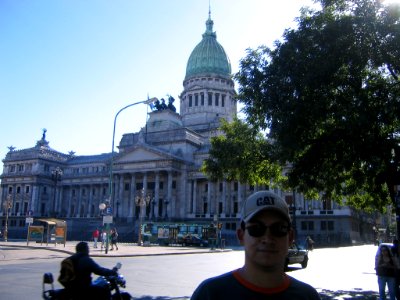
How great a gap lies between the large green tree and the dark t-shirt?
1183cm

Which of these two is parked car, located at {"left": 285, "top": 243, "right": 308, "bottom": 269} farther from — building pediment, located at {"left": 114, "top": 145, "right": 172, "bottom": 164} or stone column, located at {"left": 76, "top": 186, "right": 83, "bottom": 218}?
stone column, located at {"left": 76, "top": 186, "right": 83, "bottom": 218}

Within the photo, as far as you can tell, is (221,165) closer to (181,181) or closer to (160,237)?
(160,237)

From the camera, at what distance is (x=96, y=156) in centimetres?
9706

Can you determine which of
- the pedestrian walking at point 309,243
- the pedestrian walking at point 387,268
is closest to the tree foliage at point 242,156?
the pedestrian walking at point 387,268

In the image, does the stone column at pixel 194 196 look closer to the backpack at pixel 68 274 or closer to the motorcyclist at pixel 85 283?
the motorcyclist at pixel 85 283

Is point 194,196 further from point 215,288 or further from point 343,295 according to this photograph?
point 215,288

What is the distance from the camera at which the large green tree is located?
14.9m

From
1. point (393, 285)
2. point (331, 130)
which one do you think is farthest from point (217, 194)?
point (393, 285)

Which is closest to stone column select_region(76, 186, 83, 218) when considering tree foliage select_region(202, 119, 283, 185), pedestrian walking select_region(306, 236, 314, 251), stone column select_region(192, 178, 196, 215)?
stone column select_region(192, 178, 196, 215)

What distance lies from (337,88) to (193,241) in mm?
39089

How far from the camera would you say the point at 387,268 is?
36.9 ft

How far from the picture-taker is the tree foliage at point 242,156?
20172 mm

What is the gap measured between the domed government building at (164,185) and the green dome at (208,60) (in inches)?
8.8

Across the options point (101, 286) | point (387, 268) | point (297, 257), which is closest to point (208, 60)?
point (297, 257)
